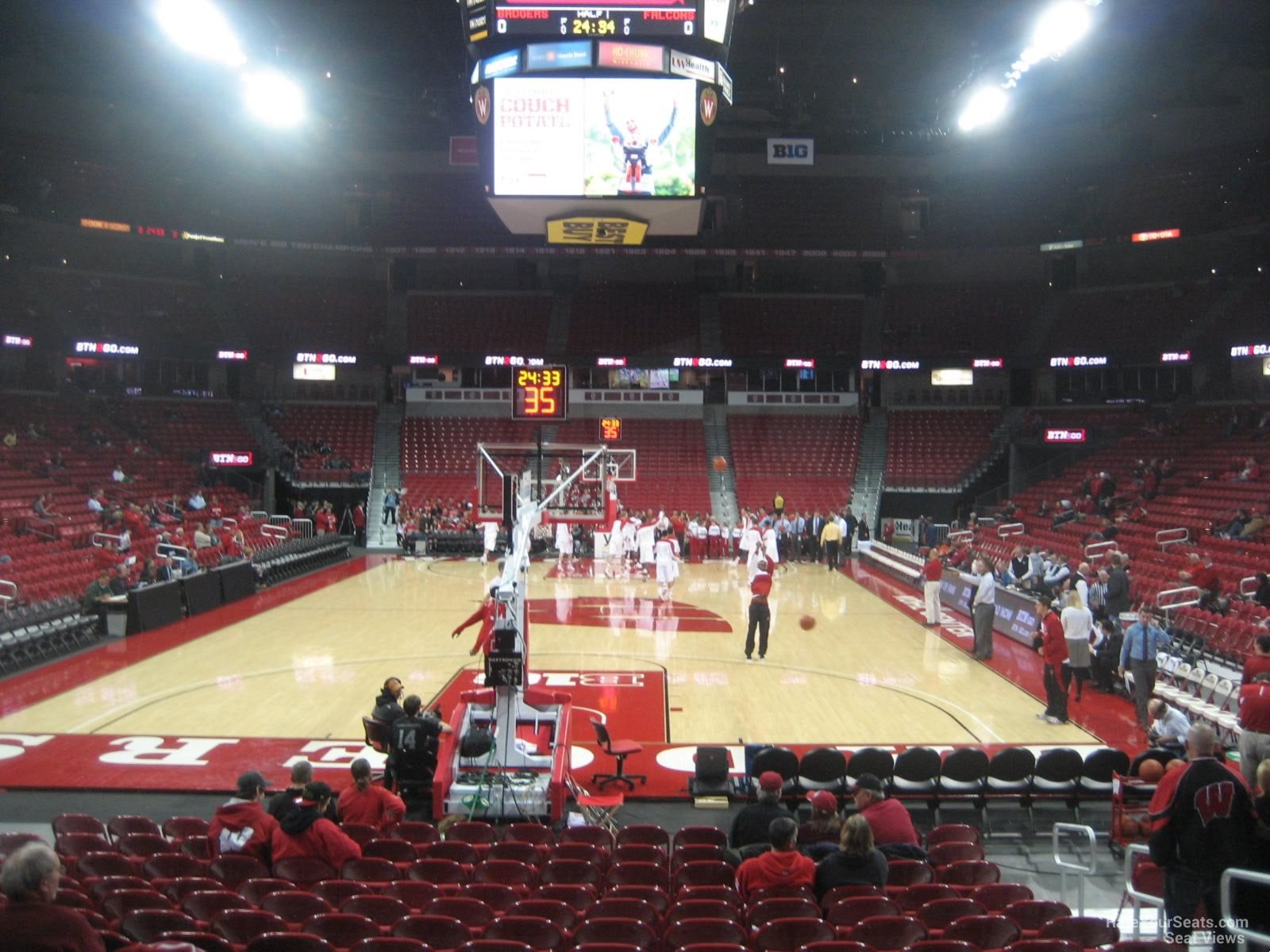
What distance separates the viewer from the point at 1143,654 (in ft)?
36.8

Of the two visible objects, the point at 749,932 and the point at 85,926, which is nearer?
the point at 85,926

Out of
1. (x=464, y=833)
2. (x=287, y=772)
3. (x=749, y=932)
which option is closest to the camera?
(x=749, y=932)

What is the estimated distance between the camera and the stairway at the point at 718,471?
3288cm

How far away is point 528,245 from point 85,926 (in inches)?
1311

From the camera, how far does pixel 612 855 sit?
249 inches

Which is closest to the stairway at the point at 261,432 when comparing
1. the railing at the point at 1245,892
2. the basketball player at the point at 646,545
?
the basketball player at the point at 646,545

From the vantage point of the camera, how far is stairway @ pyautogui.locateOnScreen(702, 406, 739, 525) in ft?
108

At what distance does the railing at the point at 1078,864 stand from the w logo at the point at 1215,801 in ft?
3.72

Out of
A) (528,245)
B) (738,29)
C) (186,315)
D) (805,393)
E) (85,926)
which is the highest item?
(738,29)

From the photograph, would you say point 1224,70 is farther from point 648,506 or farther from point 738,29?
point 648,506

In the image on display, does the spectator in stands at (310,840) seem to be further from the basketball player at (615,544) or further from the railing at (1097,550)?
the basketball player at (615,544)

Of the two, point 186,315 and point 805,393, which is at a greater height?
point 186,315

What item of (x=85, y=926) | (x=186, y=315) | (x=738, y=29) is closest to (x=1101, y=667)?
(x=85, y=926)

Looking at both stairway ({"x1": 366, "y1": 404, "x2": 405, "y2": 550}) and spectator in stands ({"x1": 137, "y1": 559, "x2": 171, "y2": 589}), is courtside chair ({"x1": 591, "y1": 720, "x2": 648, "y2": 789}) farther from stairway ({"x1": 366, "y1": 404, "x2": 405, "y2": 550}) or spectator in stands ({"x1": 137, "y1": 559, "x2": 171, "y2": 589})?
stairway ({"x1": 366, "y1": 404, "x2": 405, "y2": 550})
